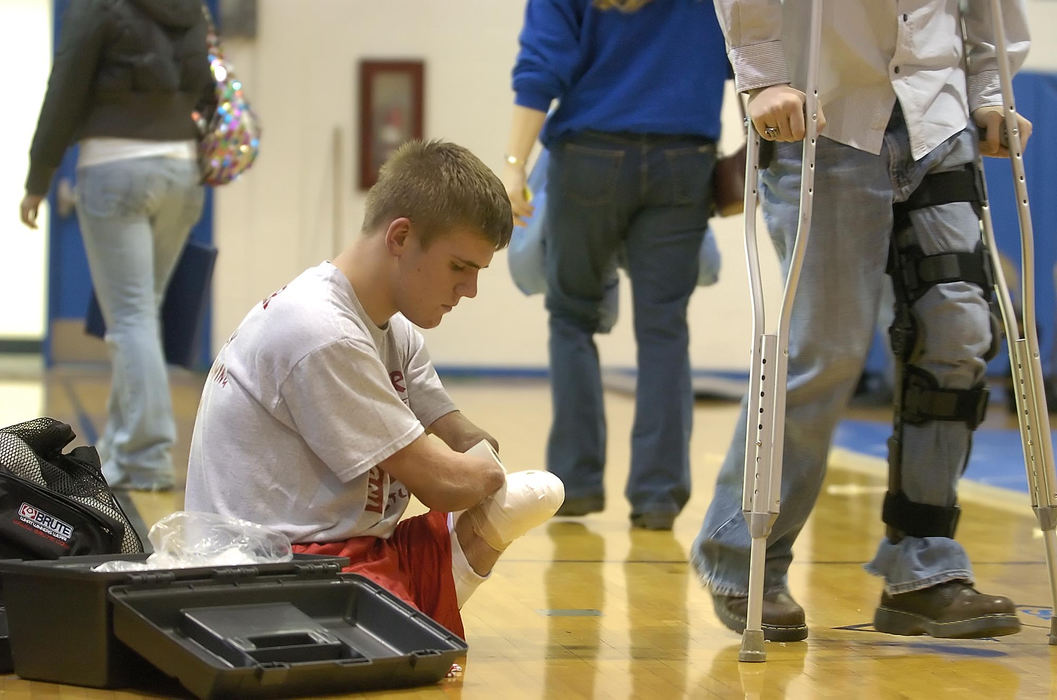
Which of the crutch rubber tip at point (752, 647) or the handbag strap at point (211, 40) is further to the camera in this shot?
the handbag strap at point (211, 40)

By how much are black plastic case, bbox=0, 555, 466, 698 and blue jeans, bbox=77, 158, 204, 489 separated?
2.12 meters

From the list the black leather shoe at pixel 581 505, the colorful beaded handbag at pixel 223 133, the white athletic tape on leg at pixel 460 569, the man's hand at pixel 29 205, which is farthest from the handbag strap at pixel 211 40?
the white athletic tape on leg at pixel 460 569

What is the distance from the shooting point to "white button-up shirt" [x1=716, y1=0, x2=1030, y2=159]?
7.68 feet

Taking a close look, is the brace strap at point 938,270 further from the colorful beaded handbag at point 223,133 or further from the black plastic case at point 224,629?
the colorful beaded handbag at point 223,133

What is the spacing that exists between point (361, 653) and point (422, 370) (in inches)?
23.9

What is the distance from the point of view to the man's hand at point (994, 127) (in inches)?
97.3

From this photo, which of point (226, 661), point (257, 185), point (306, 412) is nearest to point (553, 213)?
point (306, 412)

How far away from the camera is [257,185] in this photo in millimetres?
9578

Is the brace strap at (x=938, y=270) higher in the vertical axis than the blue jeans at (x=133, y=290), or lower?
higher

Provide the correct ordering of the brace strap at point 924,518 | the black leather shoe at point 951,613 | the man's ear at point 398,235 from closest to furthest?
the man's ear at point 398,235
the black leather shoe at point 951,613
the brace strap at point 924,518

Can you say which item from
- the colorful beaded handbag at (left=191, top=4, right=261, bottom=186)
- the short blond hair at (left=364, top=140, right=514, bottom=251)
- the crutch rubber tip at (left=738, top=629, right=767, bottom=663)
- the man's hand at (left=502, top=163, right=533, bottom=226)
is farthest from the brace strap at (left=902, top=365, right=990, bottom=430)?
the colorful beaded handbag at (left=191, top=4, right=261, bottom=186)

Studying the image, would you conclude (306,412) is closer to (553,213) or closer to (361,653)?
(361,653)

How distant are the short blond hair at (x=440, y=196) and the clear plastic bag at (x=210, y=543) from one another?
0.52 metres

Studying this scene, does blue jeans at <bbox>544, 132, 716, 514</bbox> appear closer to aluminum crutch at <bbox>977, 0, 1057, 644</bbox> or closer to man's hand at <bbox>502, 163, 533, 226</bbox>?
man's hand at <bbox>502, 163, 533, 226</bbox>
